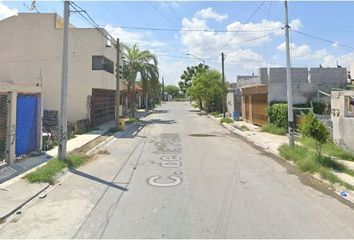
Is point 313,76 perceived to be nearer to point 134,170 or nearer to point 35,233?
point 134,170

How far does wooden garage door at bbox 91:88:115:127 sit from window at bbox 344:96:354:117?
→ 686 inches

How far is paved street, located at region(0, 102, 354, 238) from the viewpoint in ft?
20.4

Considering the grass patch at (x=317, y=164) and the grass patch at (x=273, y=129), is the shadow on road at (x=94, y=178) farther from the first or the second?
the grass patch at (x=273, y=129)

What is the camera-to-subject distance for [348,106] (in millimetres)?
14820

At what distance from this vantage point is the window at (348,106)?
1460 cm

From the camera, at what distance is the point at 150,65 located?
40.3 m

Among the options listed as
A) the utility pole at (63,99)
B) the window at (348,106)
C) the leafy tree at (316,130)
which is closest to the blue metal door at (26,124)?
the utility pole at (63,99)

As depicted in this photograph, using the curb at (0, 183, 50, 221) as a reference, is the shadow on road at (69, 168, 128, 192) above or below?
above

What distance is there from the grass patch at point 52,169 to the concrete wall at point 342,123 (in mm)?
9846

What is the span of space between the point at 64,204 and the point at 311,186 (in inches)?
241

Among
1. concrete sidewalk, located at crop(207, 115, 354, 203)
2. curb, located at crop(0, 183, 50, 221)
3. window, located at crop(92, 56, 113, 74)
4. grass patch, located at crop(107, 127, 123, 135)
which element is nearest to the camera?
curb, located at crop(0, 183, 50, 221)

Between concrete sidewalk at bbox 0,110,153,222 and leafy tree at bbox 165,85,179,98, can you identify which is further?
leafy tree at bbox 165,85,179,98

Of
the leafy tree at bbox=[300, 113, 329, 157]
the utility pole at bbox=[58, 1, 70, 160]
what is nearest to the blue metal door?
the utility pole at bbox=[58, 1, 70, 160]

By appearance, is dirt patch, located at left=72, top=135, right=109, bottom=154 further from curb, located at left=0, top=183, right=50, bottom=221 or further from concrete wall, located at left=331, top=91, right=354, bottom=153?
concrete wall, located at left=331, top=91, right=354, bottom=153
